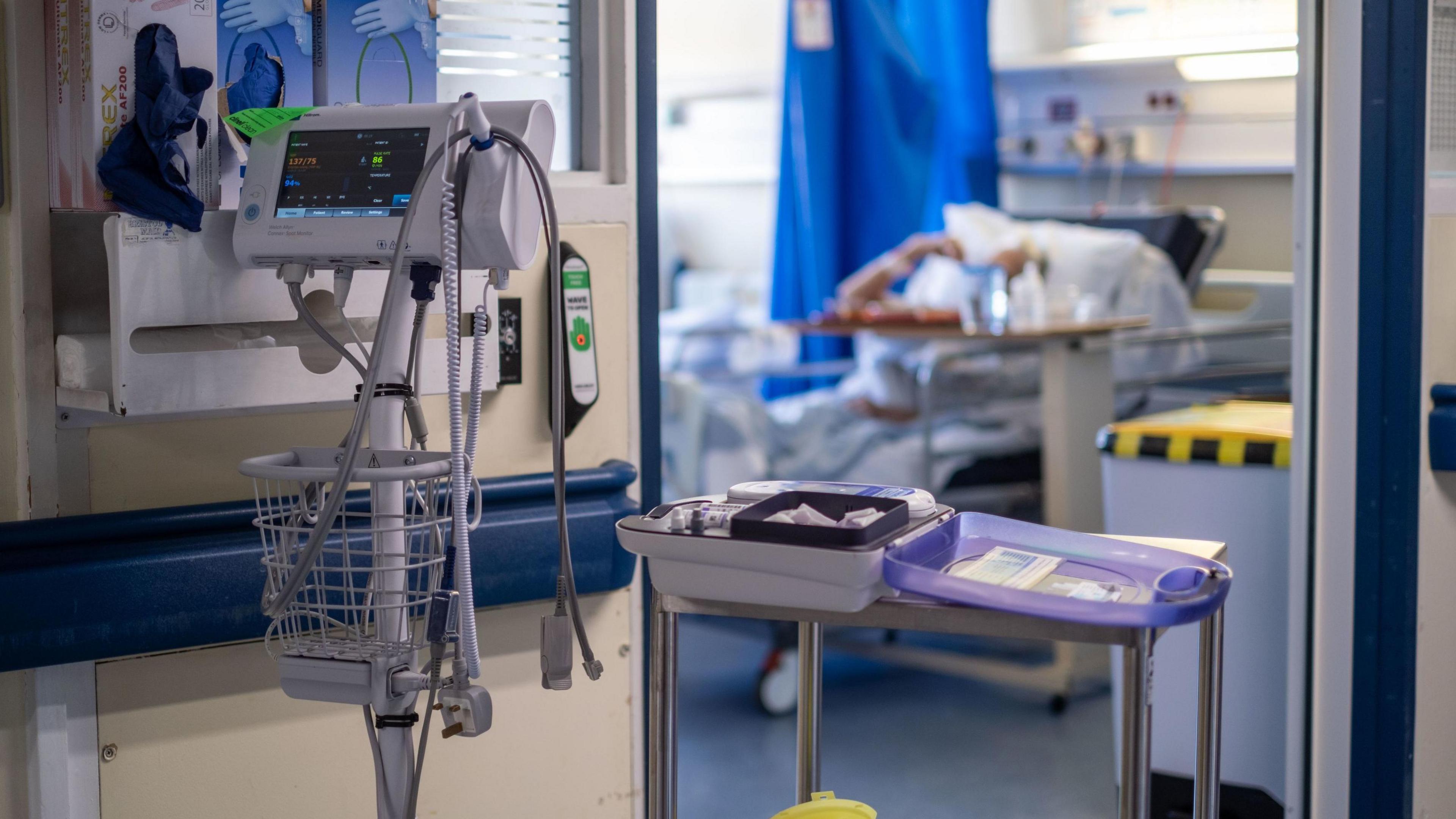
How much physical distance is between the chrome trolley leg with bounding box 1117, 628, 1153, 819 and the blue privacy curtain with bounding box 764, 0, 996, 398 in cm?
325

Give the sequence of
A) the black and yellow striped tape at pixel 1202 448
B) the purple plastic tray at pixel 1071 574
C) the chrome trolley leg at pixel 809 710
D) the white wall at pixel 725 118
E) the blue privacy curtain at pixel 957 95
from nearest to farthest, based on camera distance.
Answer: the purple plastic tray at pixel 1071 574 → the chrome trolley leg at pixel 809 710 → the black and yellow striped tape at pixel 1202 448 → the blue privacy curtain at pixel 957 95 → the white wall at pixel 725 118

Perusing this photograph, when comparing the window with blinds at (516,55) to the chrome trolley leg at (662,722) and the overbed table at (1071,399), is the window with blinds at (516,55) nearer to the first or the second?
the chrome trolley leg at (662,722)

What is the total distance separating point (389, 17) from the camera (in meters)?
1.49

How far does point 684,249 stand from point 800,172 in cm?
160

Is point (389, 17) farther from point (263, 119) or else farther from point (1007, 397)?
point (1007, 397)

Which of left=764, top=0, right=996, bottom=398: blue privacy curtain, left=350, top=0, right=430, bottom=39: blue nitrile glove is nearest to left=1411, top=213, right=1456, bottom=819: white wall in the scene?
left=350, top=0, right=430, bottom=39: blue nitrile glove

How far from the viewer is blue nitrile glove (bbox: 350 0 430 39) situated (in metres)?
1.47

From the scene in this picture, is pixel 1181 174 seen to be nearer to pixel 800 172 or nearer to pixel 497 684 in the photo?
pixel 800 172

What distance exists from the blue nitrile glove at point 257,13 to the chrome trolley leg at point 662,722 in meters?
0.73

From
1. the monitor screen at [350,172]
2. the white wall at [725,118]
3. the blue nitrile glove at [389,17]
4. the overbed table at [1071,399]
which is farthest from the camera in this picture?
the white wall at [725,118]

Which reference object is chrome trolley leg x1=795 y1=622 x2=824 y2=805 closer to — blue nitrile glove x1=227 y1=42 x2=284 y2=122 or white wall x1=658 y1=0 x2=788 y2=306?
blue nitrile glove x1=227 y1=42 x2=284 y2=122

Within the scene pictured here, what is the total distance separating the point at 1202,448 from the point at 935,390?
1.23 m

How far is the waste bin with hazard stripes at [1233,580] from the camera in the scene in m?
2.20

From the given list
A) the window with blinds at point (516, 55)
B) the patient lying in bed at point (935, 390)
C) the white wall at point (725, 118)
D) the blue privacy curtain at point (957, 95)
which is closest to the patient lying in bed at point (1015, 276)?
the patient lying in bed at point (935, 390)
